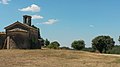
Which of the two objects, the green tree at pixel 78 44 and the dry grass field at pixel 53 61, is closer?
the dry grass field at pixel 53 61

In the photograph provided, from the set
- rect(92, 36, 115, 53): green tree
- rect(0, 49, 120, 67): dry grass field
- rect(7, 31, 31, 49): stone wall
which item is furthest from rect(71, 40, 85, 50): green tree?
rect(0, 49, 120, 67): dry grass field

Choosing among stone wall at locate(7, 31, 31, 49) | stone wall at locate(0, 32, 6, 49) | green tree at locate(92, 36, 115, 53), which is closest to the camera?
stone wall at locate(7, 31, 31, 49)

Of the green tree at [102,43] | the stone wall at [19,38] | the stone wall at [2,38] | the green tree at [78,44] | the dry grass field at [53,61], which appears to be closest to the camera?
the dry grass field at [53,61]

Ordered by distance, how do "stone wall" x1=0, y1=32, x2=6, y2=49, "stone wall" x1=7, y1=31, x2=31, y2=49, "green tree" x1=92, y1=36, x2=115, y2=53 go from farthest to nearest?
"green tree" x1=92, y1=36, x2=115, y2=53, "stone wall" x1=0, y1=32, x2=6, y2=49, "stone wall" x1=7, y1=31, x2=31, y2=49

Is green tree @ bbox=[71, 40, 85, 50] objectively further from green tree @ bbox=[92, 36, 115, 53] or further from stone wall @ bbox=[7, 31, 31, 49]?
stone wall @ bbox=[7, 31, 31, 49]

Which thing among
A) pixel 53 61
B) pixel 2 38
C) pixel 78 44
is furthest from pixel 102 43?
pixel 53 61

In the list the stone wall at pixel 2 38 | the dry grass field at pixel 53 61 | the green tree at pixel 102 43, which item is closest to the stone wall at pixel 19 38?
the stone wall at pixel 2 38

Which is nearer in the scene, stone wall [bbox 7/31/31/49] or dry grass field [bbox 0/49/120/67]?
dry grass field [bbox 0/49/120/67]

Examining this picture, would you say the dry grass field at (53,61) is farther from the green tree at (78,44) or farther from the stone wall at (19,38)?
the green tree at (78,44)

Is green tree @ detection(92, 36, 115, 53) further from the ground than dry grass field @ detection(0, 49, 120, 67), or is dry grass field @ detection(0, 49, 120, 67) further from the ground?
green tree @ detection(92, 36, 115, 53)

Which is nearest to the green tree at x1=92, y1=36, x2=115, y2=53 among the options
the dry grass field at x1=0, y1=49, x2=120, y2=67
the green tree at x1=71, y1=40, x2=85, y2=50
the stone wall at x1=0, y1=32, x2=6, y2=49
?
the green tree at x1=71, y1=40, x2=85, y2=50

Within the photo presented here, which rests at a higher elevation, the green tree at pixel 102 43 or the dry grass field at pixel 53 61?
the green tree at pixel 102 43

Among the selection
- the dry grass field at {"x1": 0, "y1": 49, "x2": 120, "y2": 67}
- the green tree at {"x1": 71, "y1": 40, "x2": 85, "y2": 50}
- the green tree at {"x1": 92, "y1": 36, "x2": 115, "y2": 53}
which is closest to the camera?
the dry grass field at {"x1": 0, "y1": 49, "x2": 120, "y2": 67}

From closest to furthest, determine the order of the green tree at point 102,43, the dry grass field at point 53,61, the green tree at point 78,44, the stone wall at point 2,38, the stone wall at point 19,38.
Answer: the dry grass field at point 53,61
the stone wall at point 19,38
the stone wall at point 2,38
the green tree at point 78,44
the green tree at point 102,43
